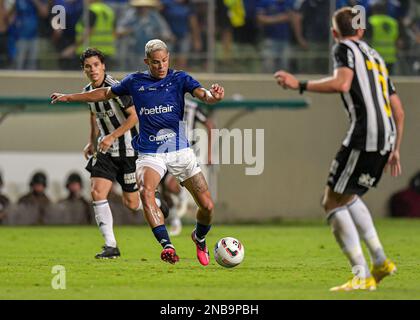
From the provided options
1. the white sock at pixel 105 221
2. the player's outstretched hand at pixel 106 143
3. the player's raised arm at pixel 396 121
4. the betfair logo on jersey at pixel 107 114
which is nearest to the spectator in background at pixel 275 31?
the betfair logo on jersey at pixel 107 114

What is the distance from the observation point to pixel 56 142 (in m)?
22.7

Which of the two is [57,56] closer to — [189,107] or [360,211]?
[189,107]

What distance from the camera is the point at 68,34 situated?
862 inches

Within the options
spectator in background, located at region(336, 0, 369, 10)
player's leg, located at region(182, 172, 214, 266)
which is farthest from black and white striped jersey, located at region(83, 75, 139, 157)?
spectator in background, located at region(336, 0, 369, 10)

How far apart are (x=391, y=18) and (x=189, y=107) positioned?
254 inches

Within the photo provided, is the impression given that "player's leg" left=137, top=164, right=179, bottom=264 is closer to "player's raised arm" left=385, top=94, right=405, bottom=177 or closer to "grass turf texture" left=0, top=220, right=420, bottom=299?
"grass turf texture" left=0, top=220, right=420, bottom=299

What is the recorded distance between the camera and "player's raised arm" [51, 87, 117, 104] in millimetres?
11438

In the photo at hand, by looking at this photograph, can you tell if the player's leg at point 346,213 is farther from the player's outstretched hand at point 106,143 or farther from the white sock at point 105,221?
the white sock at point 105,221

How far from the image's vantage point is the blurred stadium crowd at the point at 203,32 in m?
22.0

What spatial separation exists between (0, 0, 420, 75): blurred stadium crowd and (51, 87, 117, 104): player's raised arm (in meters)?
10.5

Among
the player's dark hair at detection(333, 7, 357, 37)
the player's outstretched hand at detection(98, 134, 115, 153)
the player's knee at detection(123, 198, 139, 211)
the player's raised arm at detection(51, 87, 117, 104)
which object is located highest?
the player's dark hair at detection(333, 7, 357, 37)
